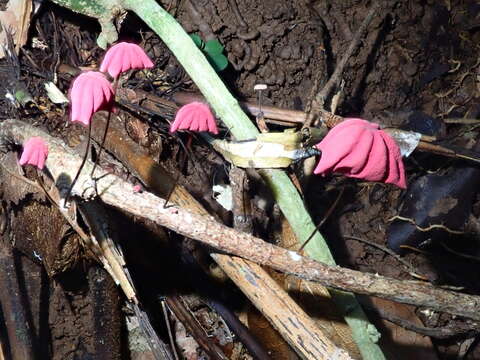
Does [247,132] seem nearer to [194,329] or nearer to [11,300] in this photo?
[194,329]

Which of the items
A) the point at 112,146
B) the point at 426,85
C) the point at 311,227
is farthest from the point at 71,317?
the point at 426,85

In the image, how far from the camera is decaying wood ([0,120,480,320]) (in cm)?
133

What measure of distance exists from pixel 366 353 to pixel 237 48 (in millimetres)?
1334

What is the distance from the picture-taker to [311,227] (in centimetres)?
161

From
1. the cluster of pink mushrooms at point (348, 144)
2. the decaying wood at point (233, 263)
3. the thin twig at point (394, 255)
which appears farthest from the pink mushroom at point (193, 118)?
the thin twig at point (394, 255)

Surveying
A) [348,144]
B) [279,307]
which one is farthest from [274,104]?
[348,144]

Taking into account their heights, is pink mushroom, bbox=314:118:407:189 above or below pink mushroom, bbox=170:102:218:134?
below

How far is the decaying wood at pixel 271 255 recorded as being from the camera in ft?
4.37

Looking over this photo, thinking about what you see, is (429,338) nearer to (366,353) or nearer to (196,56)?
(366,353)

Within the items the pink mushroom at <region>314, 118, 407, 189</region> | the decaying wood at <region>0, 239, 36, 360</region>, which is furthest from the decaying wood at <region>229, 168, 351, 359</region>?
the decaying wood at <region>0, 239, 36, 360</region>

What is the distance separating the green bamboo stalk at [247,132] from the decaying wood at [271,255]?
248 millimetres

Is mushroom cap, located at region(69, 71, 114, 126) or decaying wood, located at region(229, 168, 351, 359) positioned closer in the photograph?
mushroom cap, located at region(69, 71, 114, 126)

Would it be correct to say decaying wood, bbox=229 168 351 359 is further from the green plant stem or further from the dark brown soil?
the dark brown soil

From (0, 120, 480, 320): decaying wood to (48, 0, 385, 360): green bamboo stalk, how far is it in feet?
0.81
